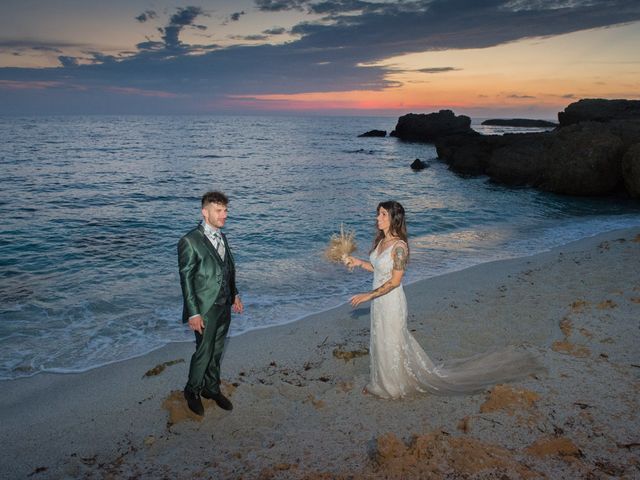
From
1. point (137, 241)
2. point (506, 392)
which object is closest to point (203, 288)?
point (506, 392)

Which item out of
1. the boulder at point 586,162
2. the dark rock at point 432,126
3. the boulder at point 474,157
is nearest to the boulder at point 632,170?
the boulder at point 586,162

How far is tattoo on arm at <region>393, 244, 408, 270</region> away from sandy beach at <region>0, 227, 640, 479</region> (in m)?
1.57

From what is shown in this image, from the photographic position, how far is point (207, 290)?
454cm

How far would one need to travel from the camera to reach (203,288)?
452 cm

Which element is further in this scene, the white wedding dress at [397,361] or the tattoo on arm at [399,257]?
the white wedding dress at [397,361]

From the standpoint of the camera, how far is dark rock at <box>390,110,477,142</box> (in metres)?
71.4

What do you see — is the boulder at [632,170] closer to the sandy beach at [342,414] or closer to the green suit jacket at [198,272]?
the sandy beach at [342,414]

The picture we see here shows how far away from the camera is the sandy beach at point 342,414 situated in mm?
3885

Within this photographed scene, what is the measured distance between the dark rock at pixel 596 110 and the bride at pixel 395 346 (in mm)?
46017

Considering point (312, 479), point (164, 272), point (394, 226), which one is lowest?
point (164, 272)

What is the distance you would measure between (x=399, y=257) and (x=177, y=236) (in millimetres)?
13372

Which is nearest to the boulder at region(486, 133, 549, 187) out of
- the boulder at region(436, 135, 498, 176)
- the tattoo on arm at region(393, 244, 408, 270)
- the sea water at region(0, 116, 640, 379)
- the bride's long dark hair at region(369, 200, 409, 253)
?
the sea water at region(0, 116, 640, 379)

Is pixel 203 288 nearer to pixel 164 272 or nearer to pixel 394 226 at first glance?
pixel 394 226

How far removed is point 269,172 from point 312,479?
114 ft
